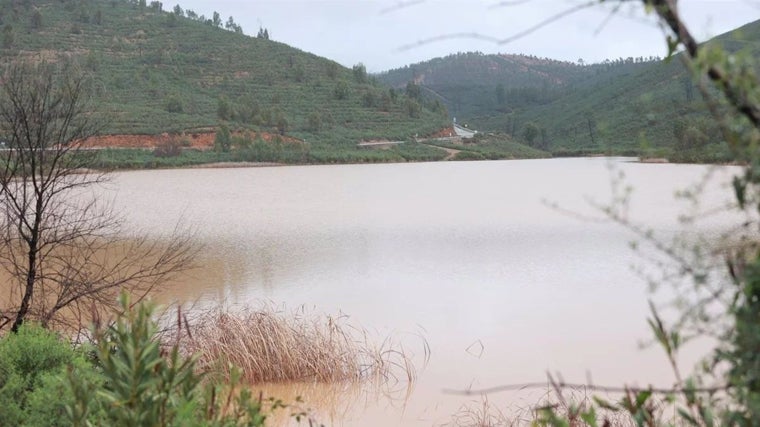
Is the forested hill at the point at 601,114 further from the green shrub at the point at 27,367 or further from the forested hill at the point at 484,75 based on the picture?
the green shrub at the point at 27,367

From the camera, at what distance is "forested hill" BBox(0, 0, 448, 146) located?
45.8 metres

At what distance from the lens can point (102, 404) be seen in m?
1.99

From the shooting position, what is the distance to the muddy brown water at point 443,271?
682cm

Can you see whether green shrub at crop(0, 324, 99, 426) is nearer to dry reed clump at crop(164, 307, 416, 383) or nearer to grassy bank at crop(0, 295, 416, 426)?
grassy bank at crop(0, 295, 416, 426)

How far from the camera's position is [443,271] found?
12.3 metres

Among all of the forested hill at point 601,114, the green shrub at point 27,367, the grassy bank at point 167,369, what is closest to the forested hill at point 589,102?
the forested hill at point 601,114

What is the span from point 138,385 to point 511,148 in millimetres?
51854

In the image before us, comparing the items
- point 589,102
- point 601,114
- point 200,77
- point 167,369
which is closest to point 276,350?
point 167,369

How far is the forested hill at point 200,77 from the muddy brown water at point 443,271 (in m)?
19.0

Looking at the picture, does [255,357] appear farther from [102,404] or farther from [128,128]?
[128,128]

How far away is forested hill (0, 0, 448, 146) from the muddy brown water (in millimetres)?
19001

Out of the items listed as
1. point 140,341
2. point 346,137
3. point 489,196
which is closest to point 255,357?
point 140,341

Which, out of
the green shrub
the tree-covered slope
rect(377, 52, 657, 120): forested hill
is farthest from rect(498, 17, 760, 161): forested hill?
the green shrub

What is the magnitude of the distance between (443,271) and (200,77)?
A: 47.3 m
